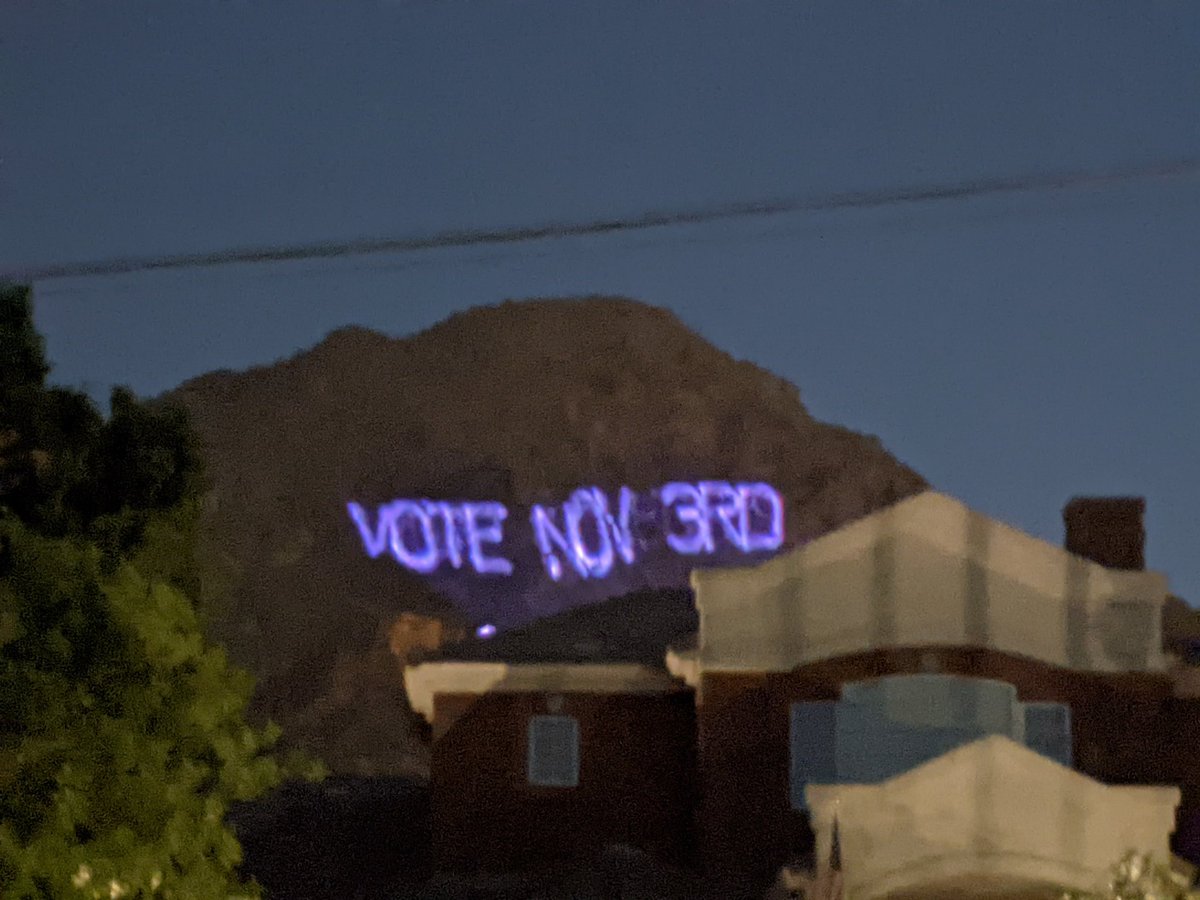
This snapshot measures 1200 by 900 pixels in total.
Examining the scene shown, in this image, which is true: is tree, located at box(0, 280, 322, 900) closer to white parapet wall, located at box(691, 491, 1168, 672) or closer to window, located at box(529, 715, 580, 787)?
white parapet wall, located at box(691, 491, 1168, 672)

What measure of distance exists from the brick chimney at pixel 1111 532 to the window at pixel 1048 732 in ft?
11.0

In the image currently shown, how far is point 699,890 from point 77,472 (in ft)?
47.1

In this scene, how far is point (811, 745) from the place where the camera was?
79.4 feet

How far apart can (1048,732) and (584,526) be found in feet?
151

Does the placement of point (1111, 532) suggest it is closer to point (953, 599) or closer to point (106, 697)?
point (953, 599)

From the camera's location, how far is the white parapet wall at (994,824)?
20094 mm

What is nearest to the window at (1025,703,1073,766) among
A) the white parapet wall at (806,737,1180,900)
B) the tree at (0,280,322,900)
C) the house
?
the house

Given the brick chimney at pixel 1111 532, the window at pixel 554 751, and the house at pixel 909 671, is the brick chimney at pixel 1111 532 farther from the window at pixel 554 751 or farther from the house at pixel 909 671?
the window at pixel 554 751

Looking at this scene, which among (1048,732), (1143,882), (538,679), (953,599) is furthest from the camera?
(538,679)

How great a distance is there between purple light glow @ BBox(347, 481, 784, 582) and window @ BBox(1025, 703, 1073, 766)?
38.0 metres

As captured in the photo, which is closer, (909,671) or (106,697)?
(106,697)

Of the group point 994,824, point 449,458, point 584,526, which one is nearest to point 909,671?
point 994,824

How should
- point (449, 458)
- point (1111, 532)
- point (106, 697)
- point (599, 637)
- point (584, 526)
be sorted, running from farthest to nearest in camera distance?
point (449, 458), point (584, 526), point (599, 637), point (1111, 532), point (106, 697)

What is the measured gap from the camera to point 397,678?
284 ft
